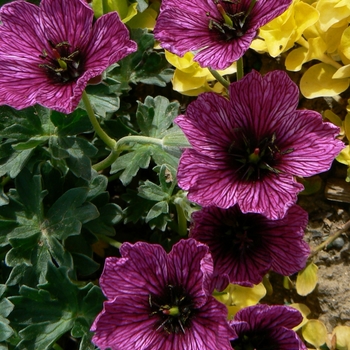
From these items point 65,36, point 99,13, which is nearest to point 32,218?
point 65,36

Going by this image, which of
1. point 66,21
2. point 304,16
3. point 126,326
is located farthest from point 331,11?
point 126,326

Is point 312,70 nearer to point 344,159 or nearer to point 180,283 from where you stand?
point 344,159

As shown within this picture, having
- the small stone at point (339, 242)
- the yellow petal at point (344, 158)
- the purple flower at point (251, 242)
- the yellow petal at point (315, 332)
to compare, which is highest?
the yellow petal at point (344, 158)

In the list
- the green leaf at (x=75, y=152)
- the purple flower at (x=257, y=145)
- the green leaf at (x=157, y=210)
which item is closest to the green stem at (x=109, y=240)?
the green leaf at (x=157, y=210)

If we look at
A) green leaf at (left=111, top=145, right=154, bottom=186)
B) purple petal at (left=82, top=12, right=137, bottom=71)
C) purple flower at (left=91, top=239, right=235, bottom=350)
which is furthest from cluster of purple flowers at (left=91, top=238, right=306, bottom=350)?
purple petal at (left=82, top=12, right=137, bottom=71)

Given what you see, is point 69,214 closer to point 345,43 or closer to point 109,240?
point 109,240

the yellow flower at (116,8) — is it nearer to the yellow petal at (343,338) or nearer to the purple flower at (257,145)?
the purple flower at (257,145)

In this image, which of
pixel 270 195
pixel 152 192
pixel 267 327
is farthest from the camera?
pixel 152 192
